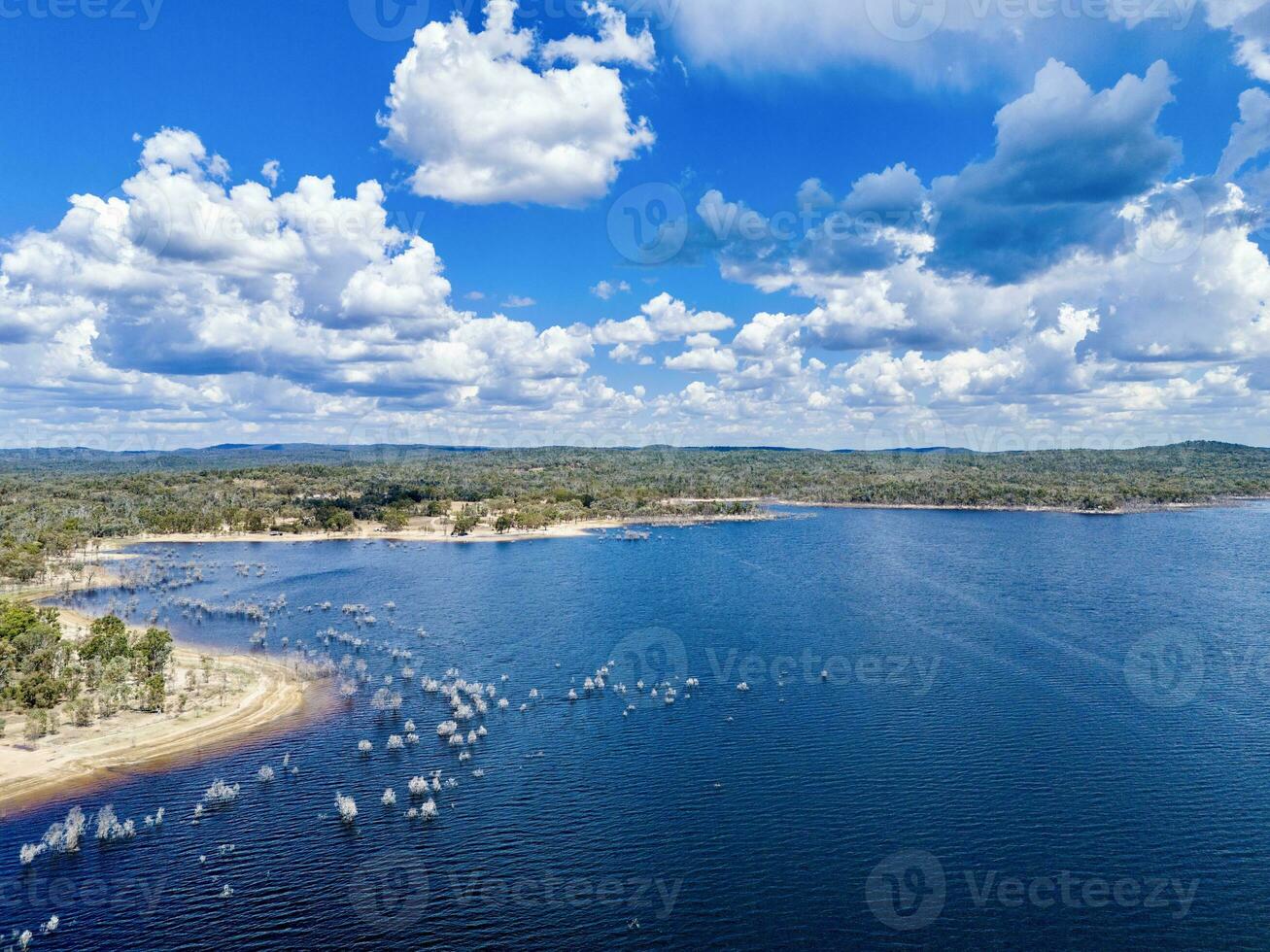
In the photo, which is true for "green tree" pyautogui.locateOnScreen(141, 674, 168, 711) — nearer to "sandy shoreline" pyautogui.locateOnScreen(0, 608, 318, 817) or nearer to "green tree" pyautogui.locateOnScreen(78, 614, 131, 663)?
"sandy shoreline" pyautogui.locateOnScreen(0, 608, 318, 817)

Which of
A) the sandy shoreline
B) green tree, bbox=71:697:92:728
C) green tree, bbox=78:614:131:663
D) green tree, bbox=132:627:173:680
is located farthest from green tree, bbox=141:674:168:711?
green tree, bbox=78:614:131:663

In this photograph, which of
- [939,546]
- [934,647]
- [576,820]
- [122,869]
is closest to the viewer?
[122,869]

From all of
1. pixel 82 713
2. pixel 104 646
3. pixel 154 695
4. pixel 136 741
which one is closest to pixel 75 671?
pixel 104 646

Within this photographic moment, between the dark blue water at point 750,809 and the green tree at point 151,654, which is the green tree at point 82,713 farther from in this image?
the dark blue water at point 750,809

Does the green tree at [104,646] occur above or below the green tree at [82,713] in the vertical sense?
above

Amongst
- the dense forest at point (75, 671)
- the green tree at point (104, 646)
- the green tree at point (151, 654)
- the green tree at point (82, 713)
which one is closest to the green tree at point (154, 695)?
the dense forest at point (75, 671)

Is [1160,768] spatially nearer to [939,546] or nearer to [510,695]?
[510,695]

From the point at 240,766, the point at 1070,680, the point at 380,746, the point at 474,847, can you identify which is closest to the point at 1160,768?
the point at 1070,680
